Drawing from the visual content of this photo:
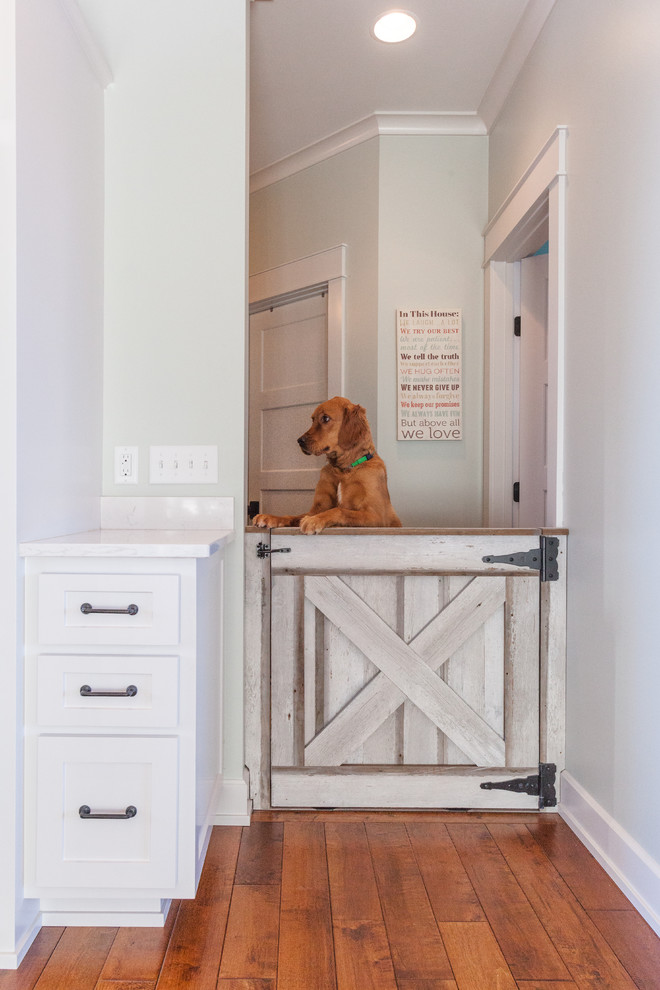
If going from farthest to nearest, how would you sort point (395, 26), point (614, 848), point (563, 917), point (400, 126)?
point (400, 126) < point (395, 26) < point (614, 848) < point (563, 917)

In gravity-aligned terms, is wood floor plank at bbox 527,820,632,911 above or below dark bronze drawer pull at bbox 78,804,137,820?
below

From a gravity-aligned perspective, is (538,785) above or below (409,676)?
below

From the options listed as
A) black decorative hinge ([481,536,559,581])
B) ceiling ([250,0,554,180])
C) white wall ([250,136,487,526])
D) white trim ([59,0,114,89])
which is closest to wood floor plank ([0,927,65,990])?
black decorative hinge ([481,536,559,581])

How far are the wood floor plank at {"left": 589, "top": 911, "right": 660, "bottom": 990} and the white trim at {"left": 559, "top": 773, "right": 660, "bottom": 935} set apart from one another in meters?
0.03

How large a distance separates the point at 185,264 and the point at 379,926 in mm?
1815

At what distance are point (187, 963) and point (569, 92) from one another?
8.08 feet

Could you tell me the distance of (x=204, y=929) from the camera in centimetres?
158

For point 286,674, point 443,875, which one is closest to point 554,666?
point 443,875

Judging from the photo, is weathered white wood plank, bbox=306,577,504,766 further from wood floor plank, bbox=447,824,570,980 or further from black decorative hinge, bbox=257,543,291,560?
wood floor plank, bbox=447,824,570,980

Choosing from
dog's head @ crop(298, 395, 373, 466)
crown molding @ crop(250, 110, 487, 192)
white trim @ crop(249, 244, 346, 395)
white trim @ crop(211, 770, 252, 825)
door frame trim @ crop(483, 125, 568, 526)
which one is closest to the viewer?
white trim @ crop(211, 770, 252, 825)

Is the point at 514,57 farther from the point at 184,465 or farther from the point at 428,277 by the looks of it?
the point at 184,465

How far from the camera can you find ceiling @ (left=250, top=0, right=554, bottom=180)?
2510 millimetres

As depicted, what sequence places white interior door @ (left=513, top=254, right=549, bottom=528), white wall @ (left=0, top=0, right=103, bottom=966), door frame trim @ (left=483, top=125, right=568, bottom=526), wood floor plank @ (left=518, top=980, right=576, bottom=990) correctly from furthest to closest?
white interior door @ (left=513, top=254, right=549, bottom=528)
door frame trim @ (left=483, top=125, right=568, bottom=526)
white wall @ (left=0, top=0, right=103, bottom=966)
wood floor plank @ (left=518, top=980, right=576, bottom=990)

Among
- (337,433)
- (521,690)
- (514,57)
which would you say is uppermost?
(514,57)
